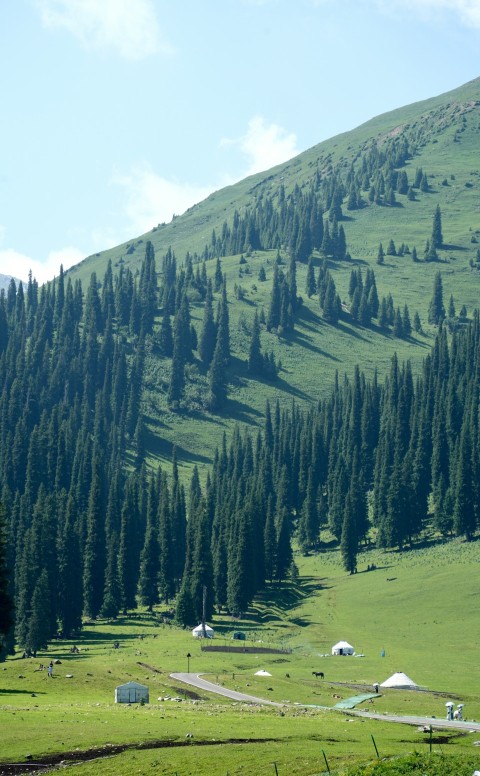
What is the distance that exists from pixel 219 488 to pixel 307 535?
1737 cm

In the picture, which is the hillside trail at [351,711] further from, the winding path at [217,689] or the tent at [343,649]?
the tent at [343,649]

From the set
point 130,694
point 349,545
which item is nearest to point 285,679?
point 130,694

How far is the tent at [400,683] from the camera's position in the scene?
86125 mm

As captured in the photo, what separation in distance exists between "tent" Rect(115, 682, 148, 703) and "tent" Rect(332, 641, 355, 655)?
142ft

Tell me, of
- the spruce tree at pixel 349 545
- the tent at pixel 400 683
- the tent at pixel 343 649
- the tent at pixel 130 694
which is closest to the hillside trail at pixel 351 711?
the tent at pixel 130 694

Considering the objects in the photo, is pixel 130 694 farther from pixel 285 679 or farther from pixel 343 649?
pixel 343 649

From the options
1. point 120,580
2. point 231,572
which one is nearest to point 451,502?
point 231,572

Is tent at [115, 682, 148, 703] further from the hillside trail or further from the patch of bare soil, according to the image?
the patch of bare soil

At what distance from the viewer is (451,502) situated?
165500 mm

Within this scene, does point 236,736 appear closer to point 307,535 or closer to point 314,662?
point 314,662

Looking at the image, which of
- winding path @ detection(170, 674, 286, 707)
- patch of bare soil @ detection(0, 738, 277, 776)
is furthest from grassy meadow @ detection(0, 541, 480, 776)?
winding path @ detection(170, 674, 286, 707)

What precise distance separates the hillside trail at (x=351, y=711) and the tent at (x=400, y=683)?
13403mm

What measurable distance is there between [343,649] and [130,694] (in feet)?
145

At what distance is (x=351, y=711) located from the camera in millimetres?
69188
